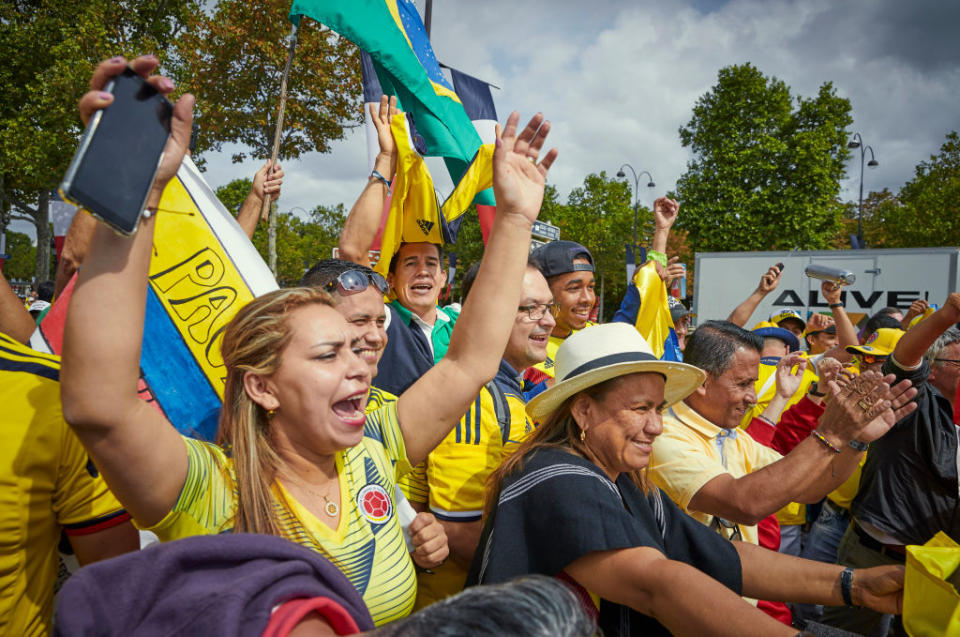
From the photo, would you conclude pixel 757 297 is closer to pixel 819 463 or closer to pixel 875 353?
pixel 875 353

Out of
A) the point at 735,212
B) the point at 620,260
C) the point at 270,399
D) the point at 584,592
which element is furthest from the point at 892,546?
the point at 620,260

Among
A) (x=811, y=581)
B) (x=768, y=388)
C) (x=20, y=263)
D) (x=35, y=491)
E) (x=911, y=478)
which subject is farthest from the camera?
(x=20, y=263)

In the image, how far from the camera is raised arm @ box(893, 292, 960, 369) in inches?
126

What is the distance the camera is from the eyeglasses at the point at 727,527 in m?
2.54

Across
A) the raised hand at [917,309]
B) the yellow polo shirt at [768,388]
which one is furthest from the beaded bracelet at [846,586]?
the raised hand at [917,309]

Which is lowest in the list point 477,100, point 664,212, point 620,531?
point 620,531

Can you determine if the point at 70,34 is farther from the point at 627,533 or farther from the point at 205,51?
the point at 627,533

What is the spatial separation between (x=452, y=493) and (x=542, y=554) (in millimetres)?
688

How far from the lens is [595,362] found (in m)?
2.07

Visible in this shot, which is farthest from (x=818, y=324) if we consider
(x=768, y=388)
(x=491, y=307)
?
(x=491, y=307)

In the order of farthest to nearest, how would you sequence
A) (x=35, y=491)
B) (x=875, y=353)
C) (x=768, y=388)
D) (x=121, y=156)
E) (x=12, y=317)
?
1. (x=768, y=388)
2. (x=875, y=353)
3. (x=12, y=317)
4. (x=35, y=491)
5. (x=121, y=156)

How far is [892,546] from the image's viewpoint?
11.6 ft

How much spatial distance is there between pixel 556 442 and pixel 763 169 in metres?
29.8

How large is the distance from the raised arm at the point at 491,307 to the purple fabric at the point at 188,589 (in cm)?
110
